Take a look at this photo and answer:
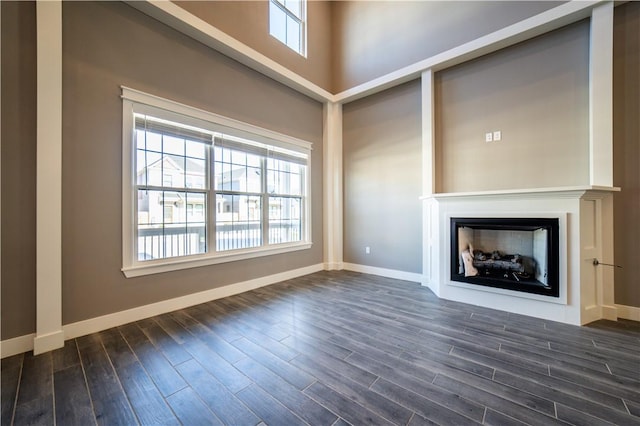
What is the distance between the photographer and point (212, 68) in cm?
329

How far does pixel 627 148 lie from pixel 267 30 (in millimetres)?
4787

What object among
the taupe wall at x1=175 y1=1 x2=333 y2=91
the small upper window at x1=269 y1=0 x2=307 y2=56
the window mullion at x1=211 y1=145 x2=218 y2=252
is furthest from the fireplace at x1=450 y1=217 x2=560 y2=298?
the small upper window at x1=269 y1=0 x2=307 y2=56

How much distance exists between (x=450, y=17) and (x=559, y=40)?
1386mm

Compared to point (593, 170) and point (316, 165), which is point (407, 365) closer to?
point (593, 170)

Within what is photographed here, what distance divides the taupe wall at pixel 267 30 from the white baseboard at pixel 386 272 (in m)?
3.51

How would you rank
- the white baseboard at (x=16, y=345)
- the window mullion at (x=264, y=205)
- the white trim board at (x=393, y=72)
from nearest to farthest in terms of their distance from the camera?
the white baseboard at (x=16, y=345) → the white trim board at (x=393, y=72) → the window mullion at (x=264, y=205)

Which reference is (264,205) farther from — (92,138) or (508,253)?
(508,253)

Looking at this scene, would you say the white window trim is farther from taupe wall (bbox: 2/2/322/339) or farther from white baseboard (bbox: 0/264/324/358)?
white baseboard (bbox: 0/264/324/358)

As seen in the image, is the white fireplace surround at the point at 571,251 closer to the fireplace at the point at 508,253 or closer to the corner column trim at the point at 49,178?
the fireplace at the point at 508,253

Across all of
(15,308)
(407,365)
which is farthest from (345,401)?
(15,308)

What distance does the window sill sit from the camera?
263 cm

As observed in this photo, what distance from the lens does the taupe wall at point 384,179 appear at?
4.04m

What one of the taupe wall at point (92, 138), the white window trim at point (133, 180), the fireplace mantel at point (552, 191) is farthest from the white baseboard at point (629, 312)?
the taupe wall at point (92, 138)

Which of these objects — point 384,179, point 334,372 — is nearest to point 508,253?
point 384,179
